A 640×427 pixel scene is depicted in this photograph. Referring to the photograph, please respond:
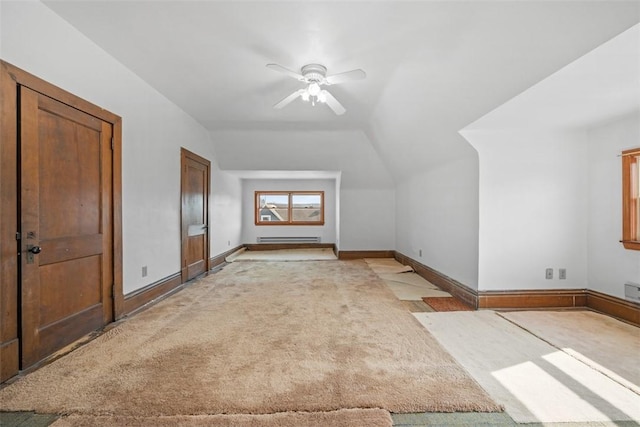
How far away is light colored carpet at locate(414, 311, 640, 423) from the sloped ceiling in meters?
2.10


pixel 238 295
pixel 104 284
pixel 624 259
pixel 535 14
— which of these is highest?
pixel 535 14

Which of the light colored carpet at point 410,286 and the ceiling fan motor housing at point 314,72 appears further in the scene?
the light colored carpet at point 410,286

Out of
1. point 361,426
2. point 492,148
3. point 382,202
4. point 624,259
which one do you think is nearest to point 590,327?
point 624,259

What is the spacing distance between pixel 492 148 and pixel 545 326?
6.26 feet

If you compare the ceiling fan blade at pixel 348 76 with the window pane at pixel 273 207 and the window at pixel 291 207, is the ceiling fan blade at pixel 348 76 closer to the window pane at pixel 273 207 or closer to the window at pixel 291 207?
the window at pixel 291 207

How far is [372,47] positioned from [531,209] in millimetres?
2538

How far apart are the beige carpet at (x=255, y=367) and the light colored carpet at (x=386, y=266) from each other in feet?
6.88

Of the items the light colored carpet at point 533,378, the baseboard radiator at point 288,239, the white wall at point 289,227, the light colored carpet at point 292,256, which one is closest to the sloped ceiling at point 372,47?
the light colored carpet at point 533,378

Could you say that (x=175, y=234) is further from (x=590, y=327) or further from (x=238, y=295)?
(x=590, y=327)

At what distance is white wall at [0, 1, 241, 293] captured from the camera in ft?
6.82

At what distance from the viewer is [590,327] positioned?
2.76 meters

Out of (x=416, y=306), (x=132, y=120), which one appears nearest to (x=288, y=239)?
(x=416, y=306)

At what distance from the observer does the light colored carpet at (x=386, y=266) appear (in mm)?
5426

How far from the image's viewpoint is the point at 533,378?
193 cm
